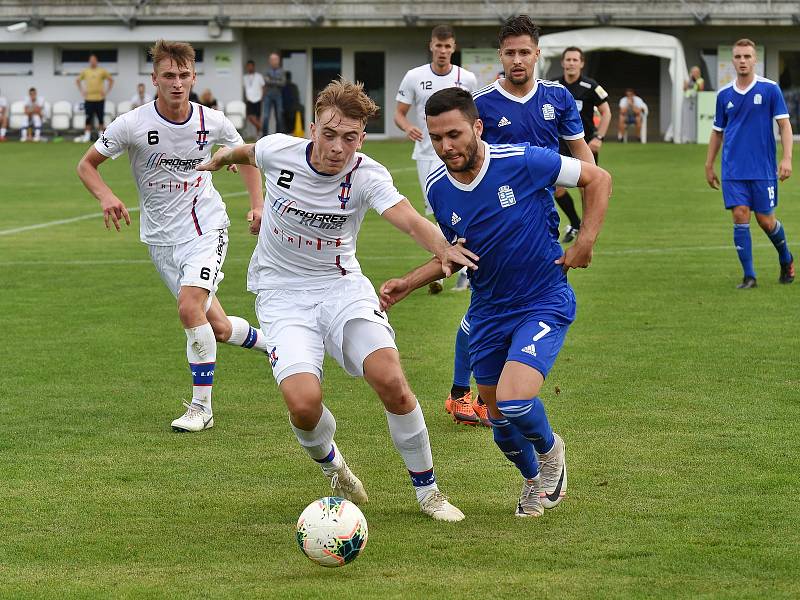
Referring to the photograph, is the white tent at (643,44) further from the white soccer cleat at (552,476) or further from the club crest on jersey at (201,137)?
the white soccer cleat at (552,476)

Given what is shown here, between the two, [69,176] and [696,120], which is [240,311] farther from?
[696,120]

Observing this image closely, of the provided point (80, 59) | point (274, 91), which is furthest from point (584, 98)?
point (80, 59)

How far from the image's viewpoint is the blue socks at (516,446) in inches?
243

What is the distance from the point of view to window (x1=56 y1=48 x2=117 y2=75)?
151 ft

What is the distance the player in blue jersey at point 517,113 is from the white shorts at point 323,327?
5.14ft

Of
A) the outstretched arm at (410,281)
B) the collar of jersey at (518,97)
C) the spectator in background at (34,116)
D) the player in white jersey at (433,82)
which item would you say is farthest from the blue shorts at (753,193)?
the spectator in background at (34,116)

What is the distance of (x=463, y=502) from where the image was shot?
644cm

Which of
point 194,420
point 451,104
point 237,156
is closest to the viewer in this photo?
point 451,104

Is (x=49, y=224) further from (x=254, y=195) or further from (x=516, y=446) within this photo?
(x=516, y=446)

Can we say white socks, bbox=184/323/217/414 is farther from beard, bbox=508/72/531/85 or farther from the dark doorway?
the dark doorway


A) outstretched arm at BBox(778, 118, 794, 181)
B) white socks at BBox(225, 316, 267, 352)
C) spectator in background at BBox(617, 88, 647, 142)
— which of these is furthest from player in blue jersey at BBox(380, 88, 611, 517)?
spectator in background at BBox(617, 88, 647, 142)

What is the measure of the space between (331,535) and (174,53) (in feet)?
13.1

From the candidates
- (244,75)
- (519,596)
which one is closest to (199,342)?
(519,596)

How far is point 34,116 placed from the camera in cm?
4262
